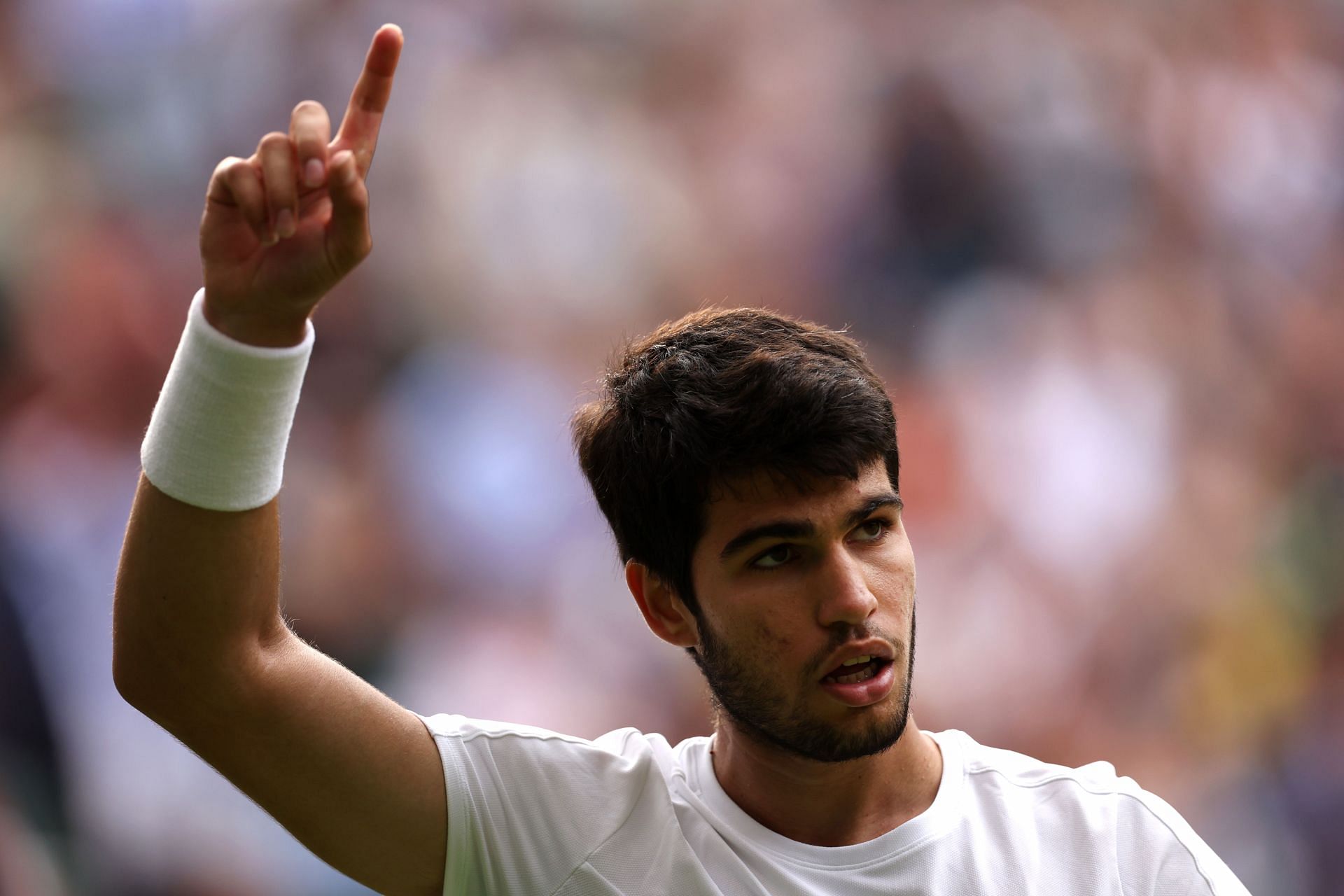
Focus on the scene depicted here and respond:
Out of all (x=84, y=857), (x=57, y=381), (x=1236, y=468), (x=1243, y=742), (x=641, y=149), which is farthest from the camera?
(x=1236, y=468)

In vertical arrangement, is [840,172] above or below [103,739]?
above

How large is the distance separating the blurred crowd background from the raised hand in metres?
1.93

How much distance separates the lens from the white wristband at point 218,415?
55.2 inches

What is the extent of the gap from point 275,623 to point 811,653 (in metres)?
0.67

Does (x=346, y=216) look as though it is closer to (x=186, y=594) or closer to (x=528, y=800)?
(x=186, y=594)

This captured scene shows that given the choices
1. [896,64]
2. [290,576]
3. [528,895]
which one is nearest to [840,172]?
[896,64]

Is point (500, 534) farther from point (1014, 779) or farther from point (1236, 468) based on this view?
point (1236, 468)

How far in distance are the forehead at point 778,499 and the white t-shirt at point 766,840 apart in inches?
15.1

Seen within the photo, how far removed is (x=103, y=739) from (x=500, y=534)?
43.8 inches

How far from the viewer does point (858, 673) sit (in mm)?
1661

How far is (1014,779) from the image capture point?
1.79 metres

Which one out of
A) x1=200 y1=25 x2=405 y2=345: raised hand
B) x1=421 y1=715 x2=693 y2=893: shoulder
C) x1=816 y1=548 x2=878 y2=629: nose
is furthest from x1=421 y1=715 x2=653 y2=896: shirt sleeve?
x1=200 y1=25 x2=405 y2=345: raised hand

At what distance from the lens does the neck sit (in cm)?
174

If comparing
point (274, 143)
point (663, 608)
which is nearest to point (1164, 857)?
point (663, 608)
